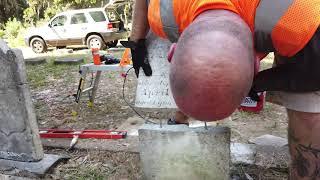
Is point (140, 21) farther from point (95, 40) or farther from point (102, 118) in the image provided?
point (95, 40)

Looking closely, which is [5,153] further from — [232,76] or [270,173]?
[232,76]

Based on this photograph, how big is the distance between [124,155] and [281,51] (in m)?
2.24

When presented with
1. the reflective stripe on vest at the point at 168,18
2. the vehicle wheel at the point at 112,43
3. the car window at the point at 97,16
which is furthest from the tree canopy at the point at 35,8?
the reflective stripe on vest at the point at 168,18

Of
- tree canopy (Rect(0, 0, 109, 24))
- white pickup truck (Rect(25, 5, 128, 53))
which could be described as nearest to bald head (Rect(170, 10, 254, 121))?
white pickup truck (Rect(25, 5, 128, 53))

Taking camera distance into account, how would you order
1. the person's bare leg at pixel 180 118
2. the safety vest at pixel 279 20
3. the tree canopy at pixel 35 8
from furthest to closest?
1. the tree canopy at pixel 35 8
2. the person's bare leg at pixel 180 118
3. the safety vest at pixel 279 20

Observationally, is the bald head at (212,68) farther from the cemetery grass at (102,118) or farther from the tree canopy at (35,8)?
the tree canopy at (35,8)

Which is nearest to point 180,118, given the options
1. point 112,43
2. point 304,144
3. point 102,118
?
point 304,144

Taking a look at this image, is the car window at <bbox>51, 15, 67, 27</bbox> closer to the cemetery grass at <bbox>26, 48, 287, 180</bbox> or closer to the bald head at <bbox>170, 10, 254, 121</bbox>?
the cemetery grass at <bbox>26, 48, 287, 180</bbox>

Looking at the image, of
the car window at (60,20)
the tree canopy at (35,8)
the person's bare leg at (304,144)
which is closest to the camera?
the person's bare leg at (304,144)

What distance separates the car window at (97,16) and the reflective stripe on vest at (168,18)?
1239 cm

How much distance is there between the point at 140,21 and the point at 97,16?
1173cm

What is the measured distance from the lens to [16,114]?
327 centimetres

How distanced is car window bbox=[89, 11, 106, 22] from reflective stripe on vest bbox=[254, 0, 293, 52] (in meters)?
12.8

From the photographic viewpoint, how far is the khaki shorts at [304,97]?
5.49ft
